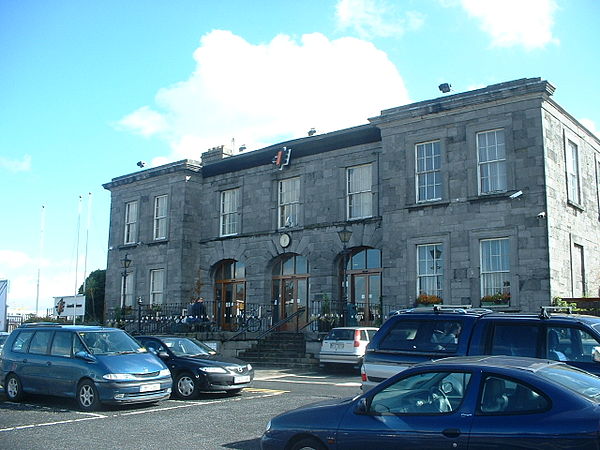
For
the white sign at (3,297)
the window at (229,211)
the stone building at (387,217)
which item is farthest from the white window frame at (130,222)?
the white sign at (3,297)

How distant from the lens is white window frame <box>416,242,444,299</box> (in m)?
22.8

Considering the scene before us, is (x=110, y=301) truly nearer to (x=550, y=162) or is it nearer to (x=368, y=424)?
(x=550, y=162)

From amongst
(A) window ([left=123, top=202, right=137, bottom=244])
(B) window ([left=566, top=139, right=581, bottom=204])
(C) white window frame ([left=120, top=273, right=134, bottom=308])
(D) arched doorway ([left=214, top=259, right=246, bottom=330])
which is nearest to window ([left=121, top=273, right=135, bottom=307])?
(C) white window frame ([left=120, top=273, right=134, bottom=308])

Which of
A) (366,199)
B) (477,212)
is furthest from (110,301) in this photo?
(477,212)

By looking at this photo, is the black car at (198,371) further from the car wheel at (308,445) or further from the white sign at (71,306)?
the white sign at (71,306)

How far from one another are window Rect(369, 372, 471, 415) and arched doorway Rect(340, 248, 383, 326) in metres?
18.7

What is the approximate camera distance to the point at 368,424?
636cm

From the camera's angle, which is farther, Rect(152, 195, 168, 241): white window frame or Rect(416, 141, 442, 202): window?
Rect(152, 195, 168, 241): white window frame

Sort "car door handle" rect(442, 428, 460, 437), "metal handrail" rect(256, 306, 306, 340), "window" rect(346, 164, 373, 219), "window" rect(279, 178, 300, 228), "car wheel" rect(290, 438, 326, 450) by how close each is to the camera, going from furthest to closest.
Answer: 1. "window" rect(279, 178, 300, 228)
2. "metal handrail" rect(256, 306, 306, 340)
3. "window" rect(346, 164, 373, 219)
4. "car wheel" rect(290, 438, 326, 450)
5. "car door handle" rect(442, 428, 460, 437)

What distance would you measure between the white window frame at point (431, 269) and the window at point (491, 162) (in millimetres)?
2589

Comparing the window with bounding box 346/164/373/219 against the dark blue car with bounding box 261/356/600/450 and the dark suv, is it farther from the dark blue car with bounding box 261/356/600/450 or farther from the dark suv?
the dark blue car with bounding box 261/356/600/450

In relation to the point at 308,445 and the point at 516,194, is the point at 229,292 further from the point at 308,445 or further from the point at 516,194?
the point at 308,445

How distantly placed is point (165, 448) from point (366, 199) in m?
18.2

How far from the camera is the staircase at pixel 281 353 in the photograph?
23.2m
